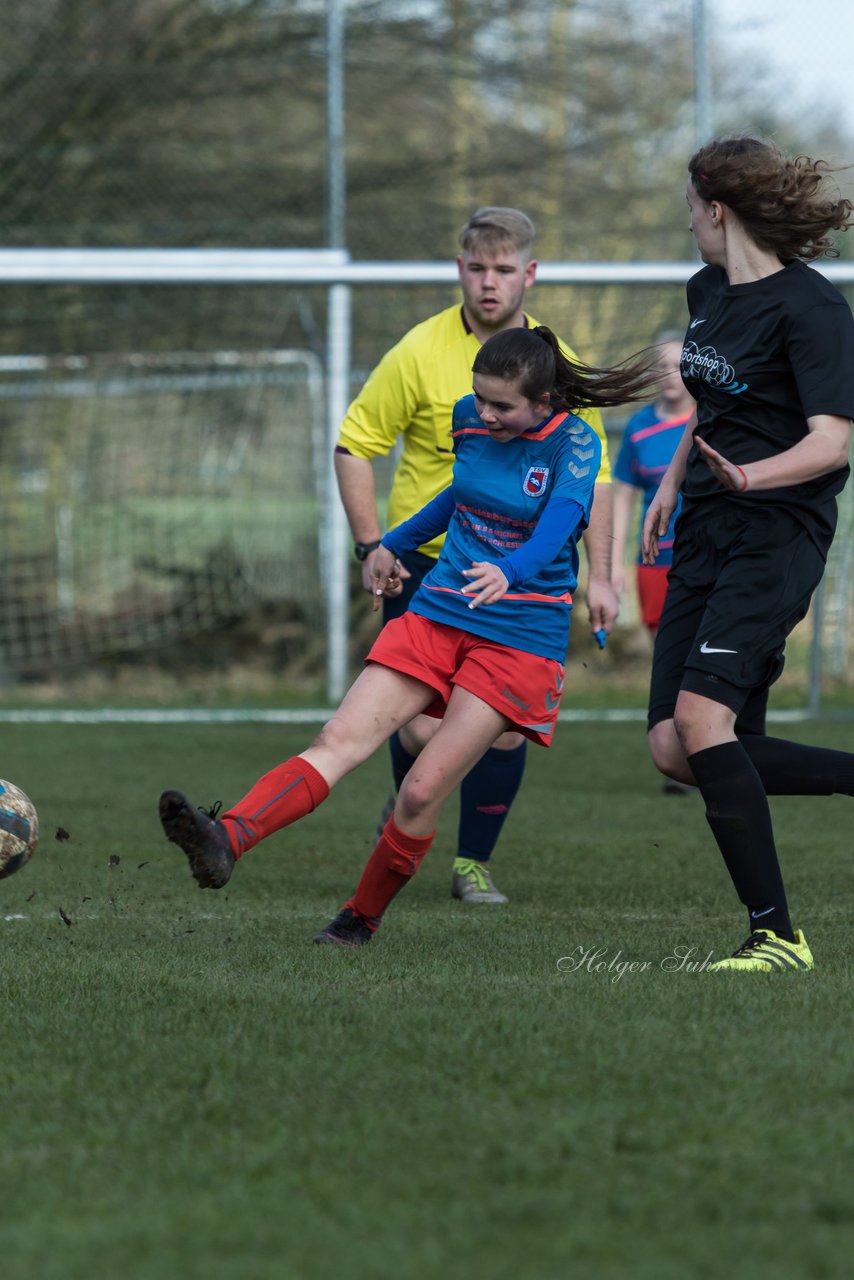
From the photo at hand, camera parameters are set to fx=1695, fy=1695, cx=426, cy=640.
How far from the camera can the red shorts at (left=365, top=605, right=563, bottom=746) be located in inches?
166

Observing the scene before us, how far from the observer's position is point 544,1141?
2625 mm

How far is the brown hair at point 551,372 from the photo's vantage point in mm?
4105

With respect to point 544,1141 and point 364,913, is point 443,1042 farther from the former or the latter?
point 364,913

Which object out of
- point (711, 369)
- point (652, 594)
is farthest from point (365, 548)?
point (652, 594)

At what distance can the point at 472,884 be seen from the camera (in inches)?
205

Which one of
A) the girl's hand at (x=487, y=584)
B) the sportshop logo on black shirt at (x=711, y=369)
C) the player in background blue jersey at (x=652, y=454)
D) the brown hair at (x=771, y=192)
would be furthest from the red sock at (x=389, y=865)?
the player in background blue jersey at (x=652, y=454)

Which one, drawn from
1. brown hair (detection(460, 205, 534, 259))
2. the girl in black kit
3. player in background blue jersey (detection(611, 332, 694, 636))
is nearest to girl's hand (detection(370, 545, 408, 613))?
the girl in black kit

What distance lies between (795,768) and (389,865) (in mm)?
1045

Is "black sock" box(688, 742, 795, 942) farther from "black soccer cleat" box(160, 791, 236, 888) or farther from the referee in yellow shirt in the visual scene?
the referee in yellow shirt

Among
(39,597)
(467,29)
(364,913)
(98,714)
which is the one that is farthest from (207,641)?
(364,913)

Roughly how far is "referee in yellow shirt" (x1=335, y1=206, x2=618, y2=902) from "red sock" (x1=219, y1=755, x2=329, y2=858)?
118 centimetres

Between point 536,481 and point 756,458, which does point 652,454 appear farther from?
point 756,458

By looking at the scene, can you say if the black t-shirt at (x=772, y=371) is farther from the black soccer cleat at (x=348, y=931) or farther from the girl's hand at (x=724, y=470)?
the black soccer cleat at (x=348, y=931)

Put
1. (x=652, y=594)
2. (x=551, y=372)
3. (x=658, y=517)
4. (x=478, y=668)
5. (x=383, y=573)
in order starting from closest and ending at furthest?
(x=551, y=372) < (x=478, y=668) < (x=658, y=517) < (x=383, y=573) < (x=652, y=594)
